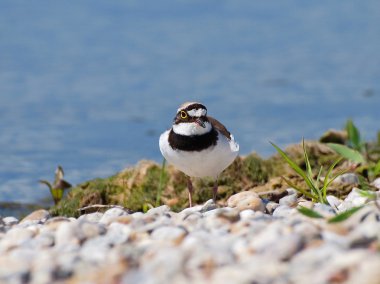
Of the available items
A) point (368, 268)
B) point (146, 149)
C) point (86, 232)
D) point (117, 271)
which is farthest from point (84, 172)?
point (368, 268)

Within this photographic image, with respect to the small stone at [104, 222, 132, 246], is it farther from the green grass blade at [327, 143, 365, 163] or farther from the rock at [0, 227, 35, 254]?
the green grass blade at [327, 143, 365, 163]

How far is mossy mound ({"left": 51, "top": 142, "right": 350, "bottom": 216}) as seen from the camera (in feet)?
24.4

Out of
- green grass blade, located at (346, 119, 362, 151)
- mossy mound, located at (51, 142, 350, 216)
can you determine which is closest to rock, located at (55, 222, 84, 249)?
mossy mound, located at (51, 142, 350, 216)

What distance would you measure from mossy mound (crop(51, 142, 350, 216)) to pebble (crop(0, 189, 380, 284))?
7.49ft

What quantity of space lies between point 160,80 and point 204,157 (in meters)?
5.16

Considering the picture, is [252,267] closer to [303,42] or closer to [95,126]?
[95,126]

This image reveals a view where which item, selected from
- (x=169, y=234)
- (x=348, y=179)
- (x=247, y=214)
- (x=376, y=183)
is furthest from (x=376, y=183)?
(x=169, y=234)

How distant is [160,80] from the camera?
11383 millimetres

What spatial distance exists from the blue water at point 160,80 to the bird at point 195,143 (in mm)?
2494

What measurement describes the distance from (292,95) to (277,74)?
67 cm

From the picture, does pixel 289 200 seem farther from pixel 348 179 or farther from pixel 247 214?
pixel 247 214

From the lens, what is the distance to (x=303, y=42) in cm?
1277

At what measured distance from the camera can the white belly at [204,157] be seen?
6.30 m

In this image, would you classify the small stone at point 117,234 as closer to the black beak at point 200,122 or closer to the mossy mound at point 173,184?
the black beak at point 200,122
